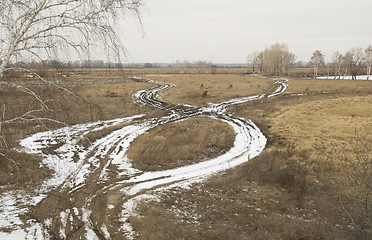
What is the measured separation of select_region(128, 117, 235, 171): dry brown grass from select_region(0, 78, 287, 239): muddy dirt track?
0.53 m

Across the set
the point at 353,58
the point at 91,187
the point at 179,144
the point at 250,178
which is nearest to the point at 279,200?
the point at 250,178

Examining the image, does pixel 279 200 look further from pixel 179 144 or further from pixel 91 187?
pixel 91 187

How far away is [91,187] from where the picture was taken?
353 inches

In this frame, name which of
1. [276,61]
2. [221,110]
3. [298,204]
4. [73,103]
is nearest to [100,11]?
[73,103]

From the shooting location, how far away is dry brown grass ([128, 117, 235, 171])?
11964 mm

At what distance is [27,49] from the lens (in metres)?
3.95

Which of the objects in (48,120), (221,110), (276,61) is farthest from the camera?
(276,61)

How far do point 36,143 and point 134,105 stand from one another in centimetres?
1351

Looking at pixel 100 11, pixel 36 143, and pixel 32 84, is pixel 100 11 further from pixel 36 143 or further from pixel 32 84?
pixel 36 143

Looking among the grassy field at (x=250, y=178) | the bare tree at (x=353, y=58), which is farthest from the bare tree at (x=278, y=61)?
the grassy field at (x=250, y=178)

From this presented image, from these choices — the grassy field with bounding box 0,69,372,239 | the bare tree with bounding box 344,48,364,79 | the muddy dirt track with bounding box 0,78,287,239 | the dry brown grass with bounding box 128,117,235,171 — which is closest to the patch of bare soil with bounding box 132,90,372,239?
the grassy field with bounding box 0,69,372,239

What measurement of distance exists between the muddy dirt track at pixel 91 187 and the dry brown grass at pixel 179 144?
53 cm

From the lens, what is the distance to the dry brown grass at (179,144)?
39.3 ft

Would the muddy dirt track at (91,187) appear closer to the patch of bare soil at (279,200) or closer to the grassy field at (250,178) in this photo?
the grassy field at (250,178)
